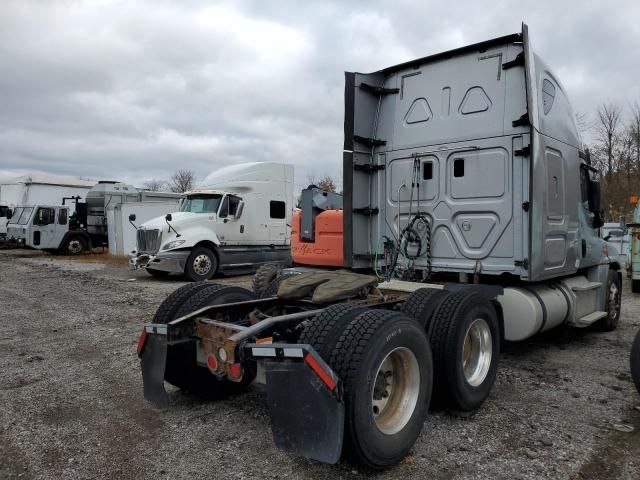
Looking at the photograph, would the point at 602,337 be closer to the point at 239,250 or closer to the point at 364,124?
the point at 364,124

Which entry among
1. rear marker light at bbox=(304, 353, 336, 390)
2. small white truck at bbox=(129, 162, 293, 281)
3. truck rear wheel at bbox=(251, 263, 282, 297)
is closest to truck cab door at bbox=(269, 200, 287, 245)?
small white truck at bbox=(129, 162, 293, 281)

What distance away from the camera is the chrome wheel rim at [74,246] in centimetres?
2253

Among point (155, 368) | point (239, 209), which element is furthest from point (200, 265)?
point (155, 368)

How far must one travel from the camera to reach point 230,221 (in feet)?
47.9

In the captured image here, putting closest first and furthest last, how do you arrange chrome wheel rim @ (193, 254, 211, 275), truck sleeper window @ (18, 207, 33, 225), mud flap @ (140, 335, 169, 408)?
mud flap @ (140, 335, 169, 408), chrome wheel rim @ (193, 254, 211, 275), truck sleeper window @ (18, 207, 33, 225)

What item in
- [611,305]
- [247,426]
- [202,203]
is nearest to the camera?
[247,426]

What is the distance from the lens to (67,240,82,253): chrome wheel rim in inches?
887

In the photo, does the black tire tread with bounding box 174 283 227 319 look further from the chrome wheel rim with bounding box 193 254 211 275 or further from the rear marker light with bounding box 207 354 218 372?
the chrome wheel rim with bounding box 193 254 211 275

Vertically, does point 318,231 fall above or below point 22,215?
below

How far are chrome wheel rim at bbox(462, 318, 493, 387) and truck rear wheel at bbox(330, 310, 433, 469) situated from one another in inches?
34.8

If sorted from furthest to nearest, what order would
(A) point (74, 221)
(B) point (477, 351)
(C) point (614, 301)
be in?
(A) point (74, 221), (C) point (614, 301), (B) point (477, 351)

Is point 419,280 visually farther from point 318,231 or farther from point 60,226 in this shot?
point 60,226

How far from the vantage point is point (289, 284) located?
14.5 ft

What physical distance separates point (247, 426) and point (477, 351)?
1990mm
